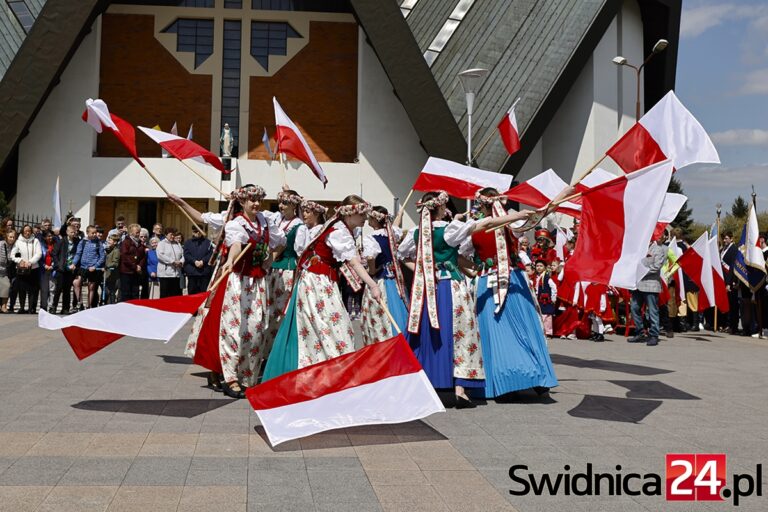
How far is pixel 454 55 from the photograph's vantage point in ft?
86.8

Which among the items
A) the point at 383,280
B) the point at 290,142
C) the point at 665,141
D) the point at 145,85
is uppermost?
the point at 145,85

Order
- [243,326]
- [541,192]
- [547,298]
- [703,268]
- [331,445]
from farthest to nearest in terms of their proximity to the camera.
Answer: [547,298] < [703,268] < [541,192] < [243,326] < [331,445]

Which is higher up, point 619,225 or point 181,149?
point 181,149

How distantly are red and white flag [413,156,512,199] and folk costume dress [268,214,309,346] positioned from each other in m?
2.20

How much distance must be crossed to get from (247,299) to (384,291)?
1.39 metres

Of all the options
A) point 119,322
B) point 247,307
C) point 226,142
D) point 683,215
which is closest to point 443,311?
point 247,307

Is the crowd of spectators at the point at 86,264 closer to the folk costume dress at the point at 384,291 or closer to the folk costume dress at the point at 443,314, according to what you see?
the folk costume dress at the point at 384,291

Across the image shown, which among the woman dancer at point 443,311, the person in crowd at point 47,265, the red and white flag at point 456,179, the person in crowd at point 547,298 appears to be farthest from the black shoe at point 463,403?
the person in crowd at point 47,265

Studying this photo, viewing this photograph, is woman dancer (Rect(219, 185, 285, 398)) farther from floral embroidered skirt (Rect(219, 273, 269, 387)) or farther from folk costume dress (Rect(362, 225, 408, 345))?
folk costume dress (Rect(362, 225, 408, 345))

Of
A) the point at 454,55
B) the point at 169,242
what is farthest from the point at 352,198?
the point at 454,55

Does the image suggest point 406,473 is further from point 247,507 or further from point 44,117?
point 44,117

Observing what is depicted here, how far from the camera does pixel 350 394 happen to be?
17.9 ft

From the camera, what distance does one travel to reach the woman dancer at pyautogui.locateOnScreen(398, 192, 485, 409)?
266 inches

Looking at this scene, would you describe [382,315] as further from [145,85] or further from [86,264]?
[145,85]
